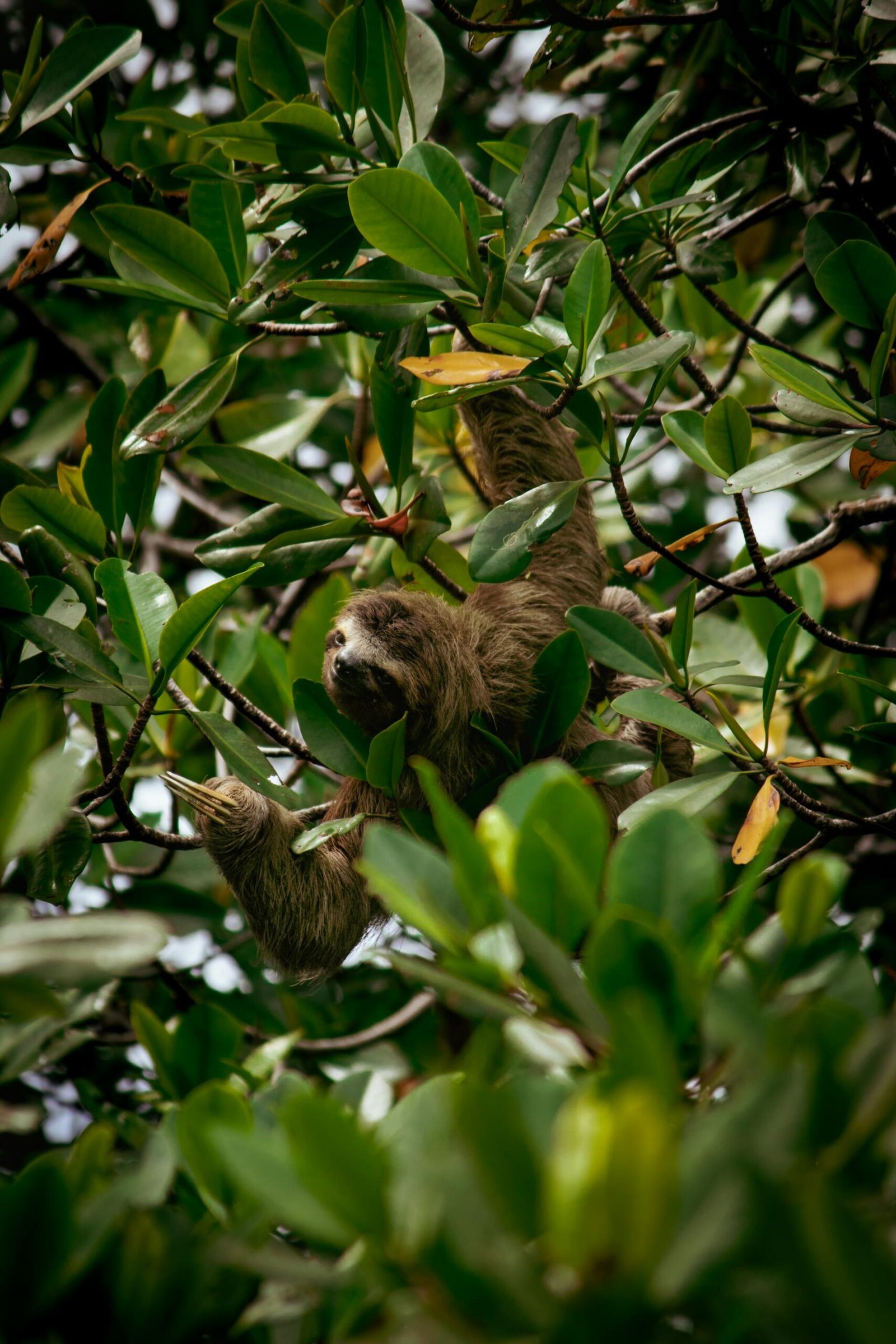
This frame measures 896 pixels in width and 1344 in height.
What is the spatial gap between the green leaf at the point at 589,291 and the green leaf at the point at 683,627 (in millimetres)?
501

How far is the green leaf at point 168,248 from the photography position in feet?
6.51

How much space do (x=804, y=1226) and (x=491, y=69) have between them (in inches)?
186

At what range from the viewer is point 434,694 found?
2.41m

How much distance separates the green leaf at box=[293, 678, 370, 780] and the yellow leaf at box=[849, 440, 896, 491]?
3.61 ft

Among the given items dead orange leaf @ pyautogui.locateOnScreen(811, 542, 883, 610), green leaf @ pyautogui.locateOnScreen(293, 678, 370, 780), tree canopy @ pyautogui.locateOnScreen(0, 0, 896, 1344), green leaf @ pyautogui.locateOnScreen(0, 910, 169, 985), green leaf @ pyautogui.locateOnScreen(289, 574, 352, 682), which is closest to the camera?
tree canopy @ pyautogui.locateOnScreen(0, 0, 896, 1344)

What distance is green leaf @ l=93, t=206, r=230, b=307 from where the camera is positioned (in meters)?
1.98

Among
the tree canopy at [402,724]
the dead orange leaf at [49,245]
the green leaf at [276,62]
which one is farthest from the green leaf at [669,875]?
the dead orange leaf at [49,245]

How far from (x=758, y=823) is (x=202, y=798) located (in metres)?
1.10

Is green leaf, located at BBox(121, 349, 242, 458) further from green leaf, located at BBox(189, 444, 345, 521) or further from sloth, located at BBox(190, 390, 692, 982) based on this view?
sloth, located at BBox(190, 390, 692, 982)

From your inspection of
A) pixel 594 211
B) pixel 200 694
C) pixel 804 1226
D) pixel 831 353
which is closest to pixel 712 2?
pixel 594 211

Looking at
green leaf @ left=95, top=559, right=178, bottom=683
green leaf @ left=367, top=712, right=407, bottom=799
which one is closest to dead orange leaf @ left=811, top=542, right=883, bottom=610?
green leaf @ left=367, top=712, right=407, bottom=799

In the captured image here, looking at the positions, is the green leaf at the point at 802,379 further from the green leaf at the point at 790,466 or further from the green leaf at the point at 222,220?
the green leaf at the point at 222,220

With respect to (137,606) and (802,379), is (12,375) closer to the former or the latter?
(137,606)

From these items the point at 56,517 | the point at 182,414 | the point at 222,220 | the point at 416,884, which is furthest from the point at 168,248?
the point at 416,884
